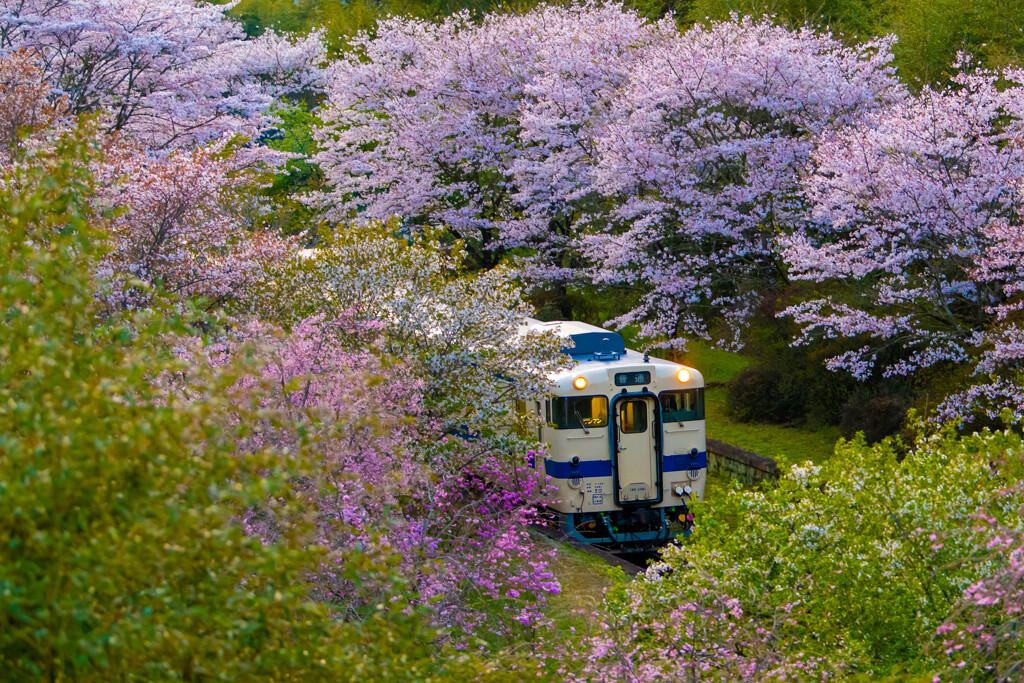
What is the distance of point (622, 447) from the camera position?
45.1ft

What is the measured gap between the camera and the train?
13555 millimetres

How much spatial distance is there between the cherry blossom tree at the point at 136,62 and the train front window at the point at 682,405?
11.4 meters

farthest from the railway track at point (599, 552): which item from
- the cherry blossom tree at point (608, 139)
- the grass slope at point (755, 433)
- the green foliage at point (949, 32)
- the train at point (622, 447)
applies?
the green foliage at point (949, 32)

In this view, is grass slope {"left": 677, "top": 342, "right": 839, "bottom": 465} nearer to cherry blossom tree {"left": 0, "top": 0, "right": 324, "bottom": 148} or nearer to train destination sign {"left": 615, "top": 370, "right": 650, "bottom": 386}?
train destination sign {"left": 615, "top": 370, "right": 650, "bottom": 386}

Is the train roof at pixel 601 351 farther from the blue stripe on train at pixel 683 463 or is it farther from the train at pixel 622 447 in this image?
the blue stripe on train at pixel 683 463

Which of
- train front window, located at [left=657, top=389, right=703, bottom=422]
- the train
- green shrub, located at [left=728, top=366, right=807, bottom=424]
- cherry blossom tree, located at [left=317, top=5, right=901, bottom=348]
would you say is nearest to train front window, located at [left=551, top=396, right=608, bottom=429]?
the train

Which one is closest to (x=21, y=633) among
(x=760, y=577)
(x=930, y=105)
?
(x=760, y=577)

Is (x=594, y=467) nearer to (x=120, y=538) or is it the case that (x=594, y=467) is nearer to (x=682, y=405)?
(x=682, y=405)

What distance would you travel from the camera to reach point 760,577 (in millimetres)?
8492

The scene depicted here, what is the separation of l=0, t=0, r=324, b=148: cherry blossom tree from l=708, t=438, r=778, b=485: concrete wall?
11.2m

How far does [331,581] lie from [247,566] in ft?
12.4

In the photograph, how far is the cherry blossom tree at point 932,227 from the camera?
50.4ft

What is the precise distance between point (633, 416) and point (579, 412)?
76 centimetres

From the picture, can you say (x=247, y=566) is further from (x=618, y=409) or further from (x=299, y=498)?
(x=618, y=409)
